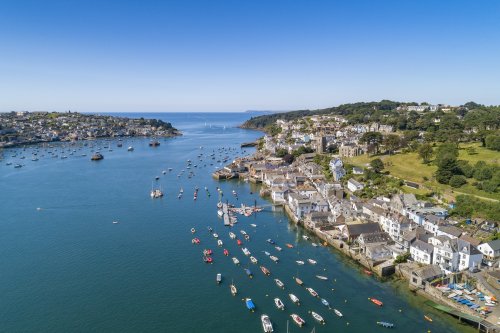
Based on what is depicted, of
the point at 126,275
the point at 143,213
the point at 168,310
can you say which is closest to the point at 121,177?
the point at 143,213

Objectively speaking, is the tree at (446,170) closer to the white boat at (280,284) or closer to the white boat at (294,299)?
the white boat at (280,284)

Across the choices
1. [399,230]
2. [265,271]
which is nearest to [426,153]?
[399,230]

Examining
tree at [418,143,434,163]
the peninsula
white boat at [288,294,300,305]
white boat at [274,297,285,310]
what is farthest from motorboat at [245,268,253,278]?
the peninsula

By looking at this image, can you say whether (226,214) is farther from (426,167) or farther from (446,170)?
(426,167)

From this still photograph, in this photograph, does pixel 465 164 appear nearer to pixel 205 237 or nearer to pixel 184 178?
pixel 205 237

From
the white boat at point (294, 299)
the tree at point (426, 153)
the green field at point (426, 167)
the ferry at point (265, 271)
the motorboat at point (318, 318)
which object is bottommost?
the motorboat at point (318, 318)

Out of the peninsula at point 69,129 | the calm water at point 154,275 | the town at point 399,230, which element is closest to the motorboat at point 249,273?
the calm water at point 154,275
